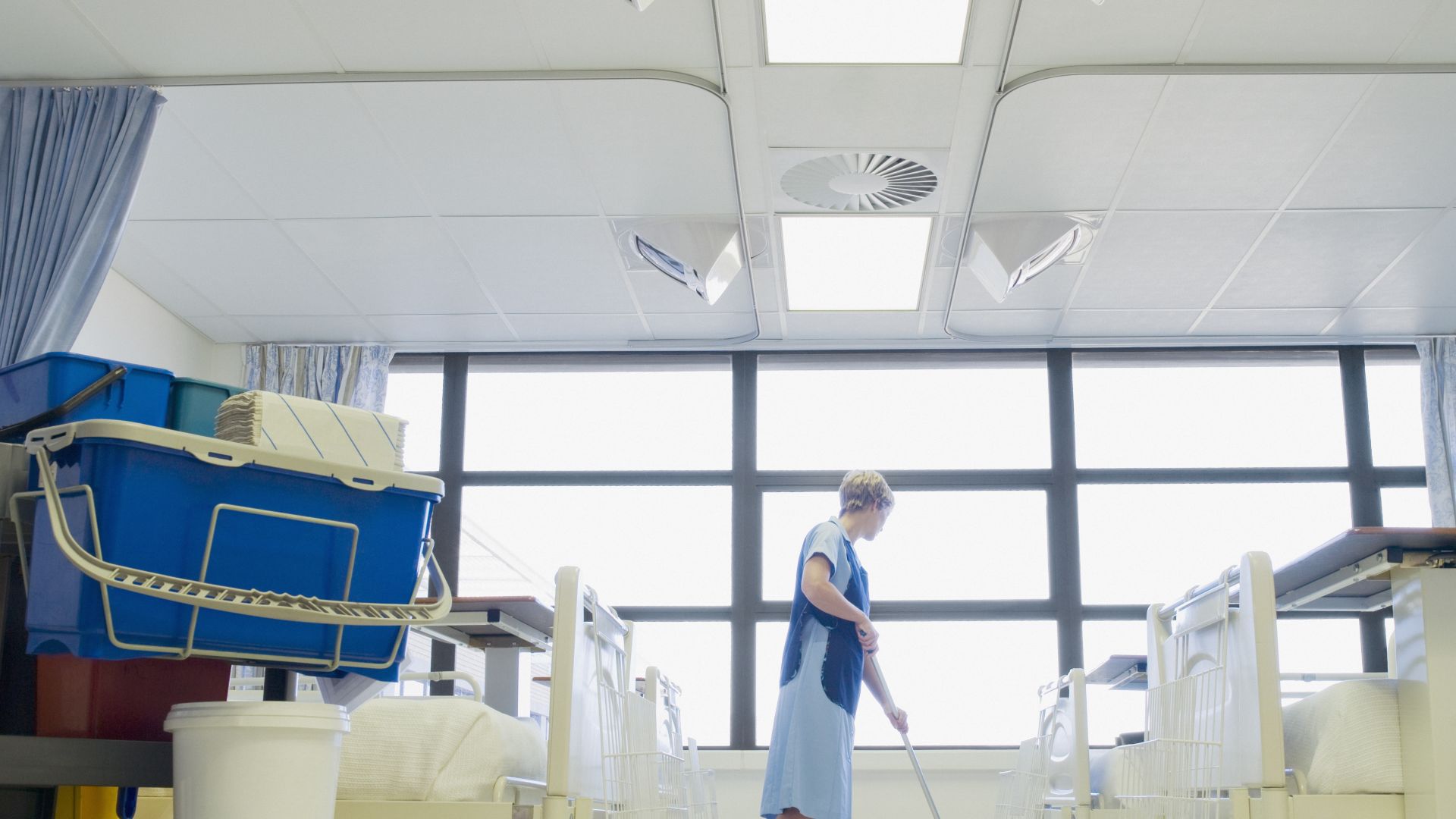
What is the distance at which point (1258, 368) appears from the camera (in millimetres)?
5934

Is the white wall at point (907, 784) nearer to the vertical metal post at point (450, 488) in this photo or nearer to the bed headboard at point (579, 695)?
the vertical metal post at point (450, 488)

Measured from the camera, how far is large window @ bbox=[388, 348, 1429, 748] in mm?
5609

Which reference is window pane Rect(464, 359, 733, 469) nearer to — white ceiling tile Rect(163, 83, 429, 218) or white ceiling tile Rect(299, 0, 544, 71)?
white ceiling tile Rect(163, 83, 429, 218)

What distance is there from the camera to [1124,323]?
5.57m

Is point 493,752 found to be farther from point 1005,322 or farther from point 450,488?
point 1005,322

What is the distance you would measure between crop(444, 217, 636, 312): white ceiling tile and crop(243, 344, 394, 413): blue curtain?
2.55 ft

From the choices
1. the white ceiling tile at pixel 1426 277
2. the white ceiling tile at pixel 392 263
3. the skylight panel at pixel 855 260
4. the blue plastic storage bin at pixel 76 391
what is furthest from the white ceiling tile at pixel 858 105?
the blue plastic storage bin at pixel 76 391

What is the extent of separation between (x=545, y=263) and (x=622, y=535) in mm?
1480


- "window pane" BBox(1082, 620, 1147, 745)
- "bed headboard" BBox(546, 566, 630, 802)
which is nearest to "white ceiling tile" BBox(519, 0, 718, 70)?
"bed headboard" BBox(546, 566, 630, 802)

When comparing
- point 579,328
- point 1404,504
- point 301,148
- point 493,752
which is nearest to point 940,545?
point 579,328

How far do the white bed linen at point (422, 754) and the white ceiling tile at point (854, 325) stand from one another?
340cm

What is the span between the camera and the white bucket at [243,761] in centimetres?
142

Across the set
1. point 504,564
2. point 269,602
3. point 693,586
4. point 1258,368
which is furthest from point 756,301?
point 269,602

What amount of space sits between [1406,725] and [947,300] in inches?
132
